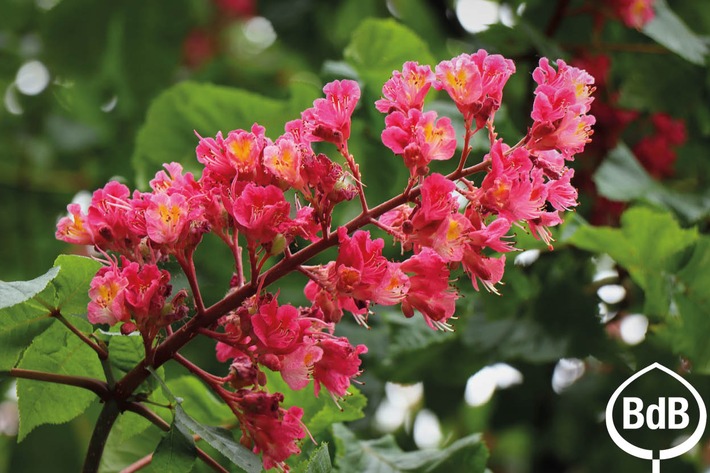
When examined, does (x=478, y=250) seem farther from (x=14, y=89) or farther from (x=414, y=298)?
(x=14, y=89)

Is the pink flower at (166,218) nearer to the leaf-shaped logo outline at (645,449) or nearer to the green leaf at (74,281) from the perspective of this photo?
the green leaf at (74,281)

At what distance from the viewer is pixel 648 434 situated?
73.0 inches

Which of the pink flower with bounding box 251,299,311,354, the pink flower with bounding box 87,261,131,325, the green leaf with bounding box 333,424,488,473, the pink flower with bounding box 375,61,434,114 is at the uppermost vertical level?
the pink flower with bounding box 375,61,434,114

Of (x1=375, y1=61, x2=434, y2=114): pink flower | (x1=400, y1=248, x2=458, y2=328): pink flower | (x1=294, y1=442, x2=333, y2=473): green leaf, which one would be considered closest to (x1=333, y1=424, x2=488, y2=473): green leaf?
(x1=294, y1=442, x2=333, y2=473): green leaf

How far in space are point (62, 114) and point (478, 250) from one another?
2.08m

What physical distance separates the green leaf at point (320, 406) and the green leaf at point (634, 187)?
0.69 m

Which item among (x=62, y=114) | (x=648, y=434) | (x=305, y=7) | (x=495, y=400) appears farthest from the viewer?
(x=62, y=114)

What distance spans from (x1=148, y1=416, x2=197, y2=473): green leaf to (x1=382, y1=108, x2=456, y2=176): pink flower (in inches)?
13.4

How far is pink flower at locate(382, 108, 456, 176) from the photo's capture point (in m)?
0.94

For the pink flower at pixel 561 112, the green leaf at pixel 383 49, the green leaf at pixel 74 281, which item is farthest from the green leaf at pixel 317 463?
the green leaf at pixel 383 49

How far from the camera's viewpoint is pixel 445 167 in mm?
1548

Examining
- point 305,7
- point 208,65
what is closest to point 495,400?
point 305,7

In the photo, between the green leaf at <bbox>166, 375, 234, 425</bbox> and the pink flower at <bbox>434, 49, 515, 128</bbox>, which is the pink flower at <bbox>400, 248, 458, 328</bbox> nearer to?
the pink flower at <bbox>434, 49, 515, 128</bbox>

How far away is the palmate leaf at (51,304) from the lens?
96 cm
